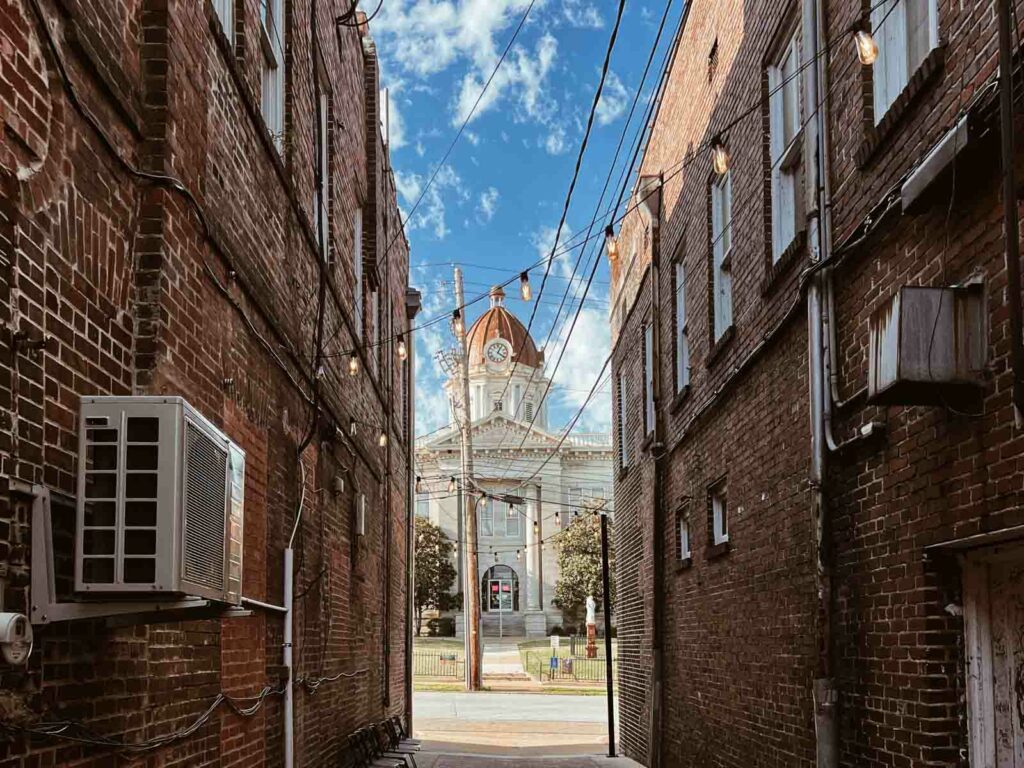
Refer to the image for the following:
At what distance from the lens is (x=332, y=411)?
10.5 meters

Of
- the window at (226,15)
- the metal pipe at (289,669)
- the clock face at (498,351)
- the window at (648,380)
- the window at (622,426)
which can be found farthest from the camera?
the clock face at (498,351)

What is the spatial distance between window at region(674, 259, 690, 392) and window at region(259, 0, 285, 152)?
5.74m

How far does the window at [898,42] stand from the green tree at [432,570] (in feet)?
185

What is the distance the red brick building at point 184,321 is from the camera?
3.65 meters

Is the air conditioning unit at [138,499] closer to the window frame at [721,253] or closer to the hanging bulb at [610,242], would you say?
the hanging bulb at [610,242]

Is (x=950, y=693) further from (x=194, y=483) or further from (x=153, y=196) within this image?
(x=153, y=196)

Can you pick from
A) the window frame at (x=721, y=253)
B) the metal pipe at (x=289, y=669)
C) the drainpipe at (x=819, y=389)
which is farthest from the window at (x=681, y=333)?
the metal pipe at (x=289, y=669)

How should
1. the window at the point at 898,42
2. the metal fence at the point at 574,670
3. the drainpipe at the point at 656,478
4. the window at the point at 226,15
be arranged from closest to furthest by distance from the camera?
the window at the point at 898,42, the window at the point at 226,15, the drainpipe at the point at 656,478, the metal fence at the point at 574,670

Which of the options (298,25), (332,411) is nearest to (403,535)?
(332,411)

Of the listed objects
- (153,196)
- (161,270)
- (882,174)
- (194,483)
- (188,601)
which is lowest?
(188,601)

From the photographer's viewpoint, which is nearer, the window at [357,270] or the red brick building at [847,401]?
the red brick building at [847,401]

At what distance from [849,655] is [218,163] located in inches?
173

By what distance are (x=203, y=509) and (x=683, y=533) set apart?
9515 millimetres

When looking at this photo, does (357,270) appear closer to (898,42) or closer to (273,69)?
(273,69)
